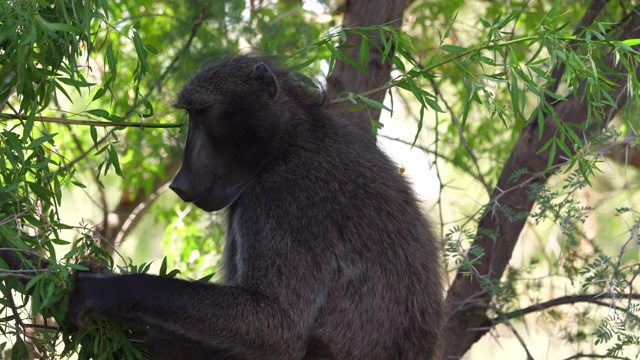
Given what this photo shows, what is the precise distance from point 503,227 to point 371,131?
1.44 meters

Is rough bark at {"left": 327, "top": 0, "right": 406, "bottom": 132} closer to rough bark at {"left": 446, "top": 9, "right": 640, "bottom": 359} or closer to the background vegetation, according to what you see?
the background vegetation

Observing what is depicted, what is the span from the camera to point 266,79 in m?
4.09

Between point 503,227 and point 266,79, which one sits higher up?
point 266,79

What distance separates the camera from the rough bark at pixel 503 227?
5.26 m

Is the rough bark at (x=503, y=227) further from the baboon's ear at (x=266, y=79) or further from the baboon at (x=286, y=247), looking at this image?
the baboon's ear at (x=266, y=79)

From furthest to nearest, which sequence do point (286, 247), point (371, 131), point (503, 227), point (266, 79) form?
point (503, 227) < point (371, 131) < point (266, 79) < point (286, 247)

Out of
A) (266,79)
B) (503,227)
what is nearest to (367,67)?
(503,227)

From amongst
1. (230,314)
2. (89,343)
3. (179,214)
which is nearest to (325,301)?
(230,314)

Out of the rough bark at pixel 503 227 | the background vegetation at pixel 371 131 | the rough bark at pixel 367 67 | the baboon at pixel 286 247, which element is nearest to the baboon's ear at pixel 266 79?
the baboon at pixel 286 247

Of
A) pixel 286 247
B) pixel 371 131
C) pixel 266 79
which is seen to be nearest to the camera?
pixel 286 247

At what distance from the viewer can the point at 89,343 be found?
326cm

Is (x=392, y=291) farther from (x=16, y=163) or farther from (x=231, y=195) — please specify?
(x=16, y=163)

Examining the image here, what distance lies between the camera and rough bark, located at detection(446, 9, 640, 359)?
17.3 ft

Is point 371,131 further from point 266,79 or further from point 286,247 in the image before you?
point 286,247
